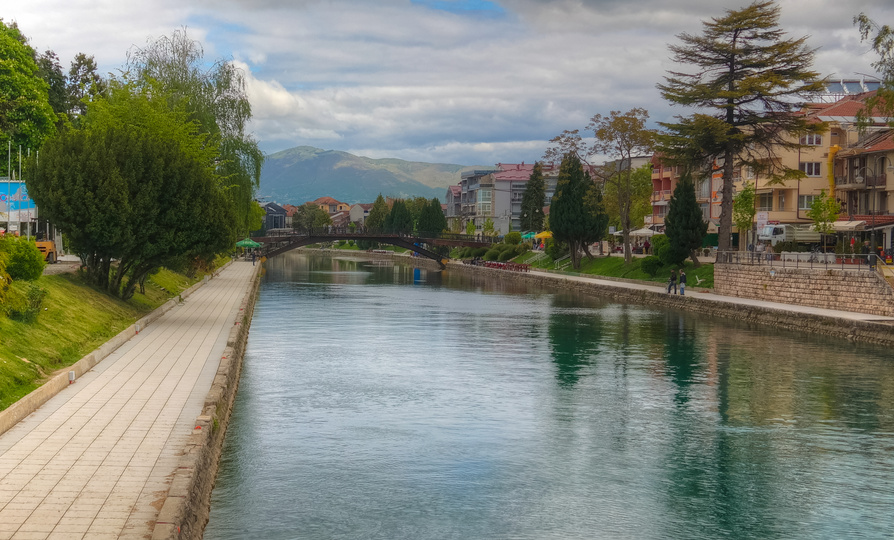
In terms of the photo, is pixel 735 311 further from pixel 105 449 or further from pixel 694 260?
pixel 105 449

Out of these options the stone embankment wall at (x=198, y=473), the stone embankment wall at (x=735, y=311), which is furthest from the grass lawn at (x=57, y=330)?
the stone embankment wall at (x=735, y=311)

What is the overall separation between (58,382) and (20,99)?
114ft

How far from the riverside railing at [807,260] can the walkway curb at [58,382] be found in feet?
93.2

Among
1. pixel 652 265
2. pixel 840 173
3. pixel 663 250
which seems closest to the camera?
pixel 663 250

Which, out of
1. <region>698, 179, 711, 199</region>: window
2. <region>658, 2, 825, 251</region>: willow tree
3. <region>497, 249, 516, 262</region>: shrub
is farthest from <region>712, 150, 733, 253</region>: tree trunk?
<region>497, 249, 516, 262</region>: shrub

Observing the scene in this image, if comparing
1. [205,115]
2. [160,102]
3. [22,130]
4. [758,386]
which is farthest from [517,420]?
[22,130]

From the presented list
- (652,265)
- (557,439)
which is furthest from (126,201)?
(652,265)

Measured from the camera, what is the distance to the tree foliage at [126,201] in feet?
104

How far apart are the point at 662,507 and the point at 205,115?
4166 cm

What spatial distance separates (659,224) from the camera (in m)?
95.5

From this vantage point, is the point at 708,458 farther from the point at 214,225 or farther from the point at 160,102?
the point at 160,102

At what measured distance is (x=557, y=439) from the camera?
18.6 metres

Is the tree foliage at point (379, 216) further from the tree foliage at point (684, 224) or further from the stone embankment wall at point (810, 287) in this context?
the stone embankment wall at point (810, 287)

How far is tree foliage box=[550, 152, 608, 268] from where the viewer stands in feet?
250
